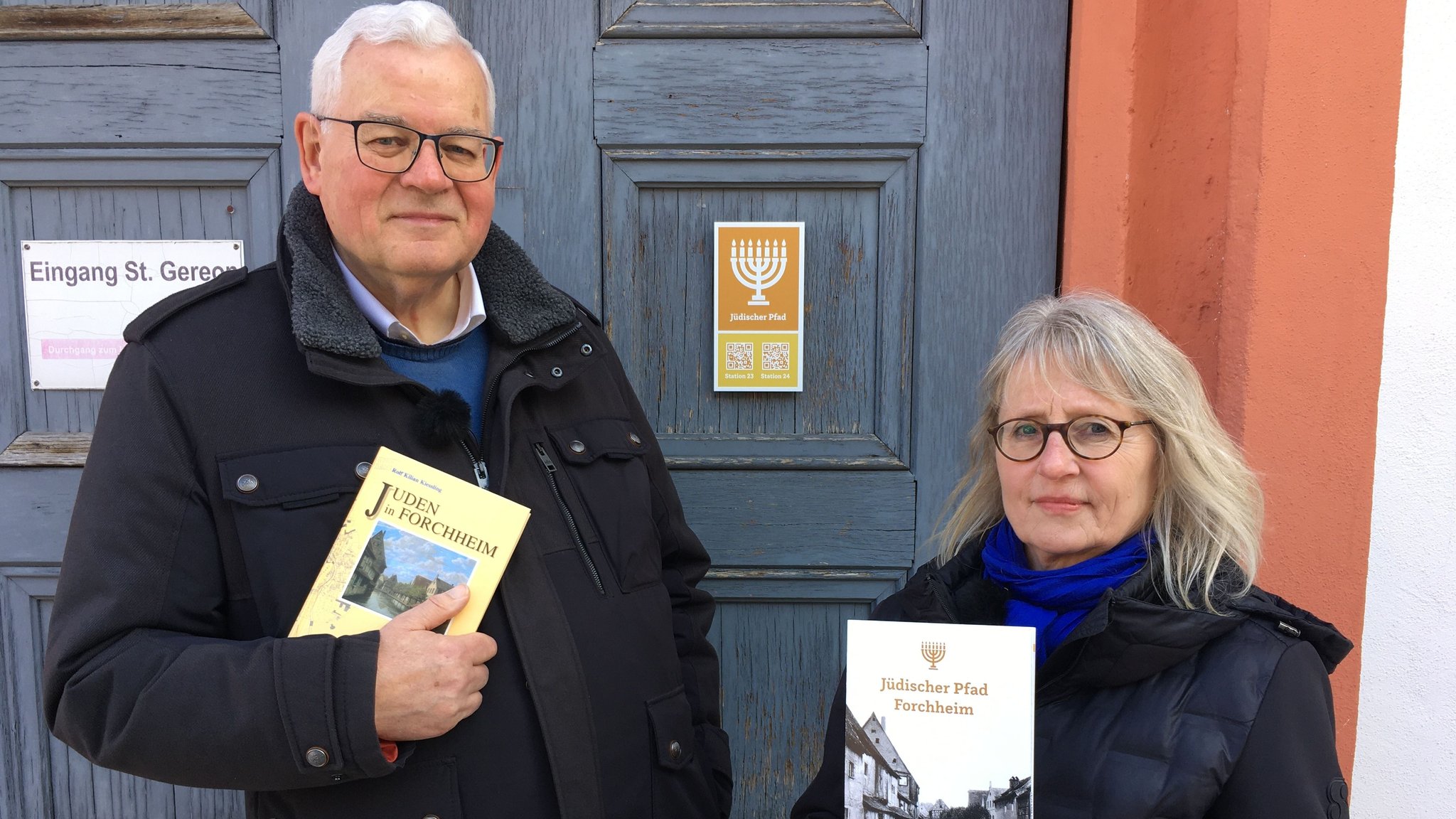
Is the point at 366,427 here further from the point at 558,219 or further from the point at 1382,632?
the point at 1382,632

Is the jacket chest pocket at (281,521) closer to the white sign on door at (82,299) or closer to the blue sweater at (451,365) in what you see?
the blue sweater at (451,365)

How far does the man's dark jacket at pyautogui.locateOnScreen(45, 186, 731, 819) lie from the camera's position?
1.20 meters

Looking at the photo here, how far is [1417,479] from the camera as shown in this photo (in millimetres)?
1840

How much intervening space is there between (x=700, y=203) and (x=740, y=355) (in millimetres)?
354

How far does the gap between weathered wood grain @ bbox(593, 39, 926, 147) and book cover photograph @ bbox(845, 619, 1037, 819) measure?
4.18ft

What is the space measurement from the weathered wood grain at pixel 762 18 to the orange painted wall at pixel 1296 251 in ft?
1.95

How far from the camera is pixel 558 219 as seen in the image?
207 cm

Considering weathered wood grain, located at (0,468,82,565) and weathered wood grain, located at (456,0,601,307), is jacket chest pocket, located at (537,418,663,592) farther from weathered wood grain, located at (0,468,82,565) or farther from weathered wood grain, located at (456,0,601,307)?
weathered wood grain, located at (0,468,82,565)

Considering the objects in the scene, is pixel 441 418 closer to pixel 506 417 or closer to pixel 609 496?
pixel 506 417

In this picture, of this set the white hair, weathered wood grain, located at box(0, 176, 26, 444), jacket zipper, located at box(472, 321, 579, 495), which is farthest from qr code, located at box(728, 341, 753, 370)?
weathered wood grain, located at box(0, 176, 26, 444)

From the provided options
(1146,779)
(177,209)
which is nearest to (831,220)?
(1146,779)

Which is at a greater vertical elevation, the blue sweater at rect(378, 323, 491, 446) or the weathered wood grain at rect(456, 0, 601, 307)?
the weathered wood grain at rect(456, 0, 601, 307)

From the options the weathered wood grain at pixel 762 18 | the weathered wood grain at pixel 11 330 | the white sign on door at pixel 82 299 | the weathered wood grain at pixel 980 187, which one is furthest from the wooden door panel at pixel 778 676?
Result: the weathered wood grain at pixel 11 330

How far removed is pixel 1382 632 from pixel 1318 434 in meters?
0.44
